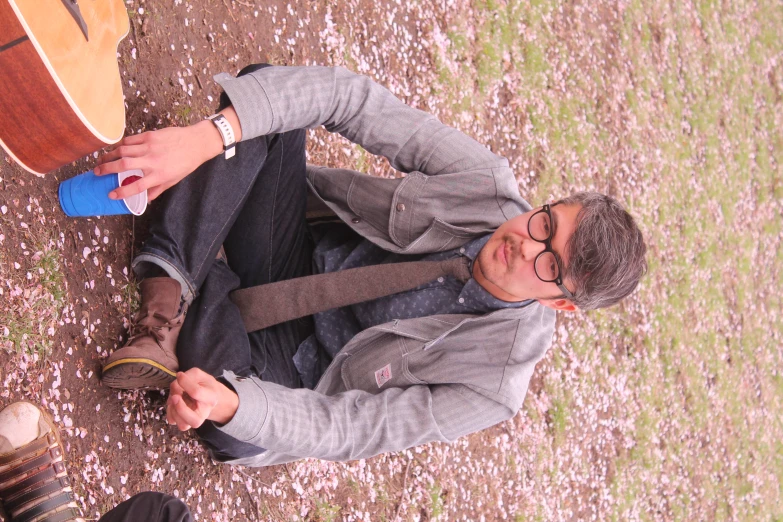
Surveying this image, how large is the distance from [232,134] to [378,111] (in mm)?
736

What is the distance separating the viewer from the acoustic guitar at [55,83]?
1784mm

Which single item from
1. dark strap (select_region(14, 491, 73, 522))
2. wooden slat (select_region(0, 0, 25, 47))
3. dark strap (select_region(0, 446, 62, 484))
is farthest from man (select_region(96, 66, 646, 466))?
wooden slat (select_region(0, 0, 25, 47))

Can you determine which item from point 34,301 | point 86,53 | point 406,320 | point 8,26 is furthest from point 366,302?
point 8,26

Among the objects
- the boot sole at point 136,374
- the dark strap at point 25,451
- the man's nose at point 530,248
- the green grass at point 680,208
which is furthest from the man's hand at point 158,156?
the green grass at point 680,208

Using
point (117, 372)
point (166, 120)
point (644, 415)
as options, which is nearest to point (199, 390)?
point (117, 372)

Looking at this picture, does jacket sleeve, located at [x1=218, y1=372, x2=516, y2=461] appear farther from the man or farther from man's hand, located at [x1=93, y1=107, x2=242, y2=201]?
man's hand, located at [x1=93, y1=107, x2=242, y2=201]

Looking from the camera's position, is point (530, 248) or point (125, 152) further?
point (530, 248)

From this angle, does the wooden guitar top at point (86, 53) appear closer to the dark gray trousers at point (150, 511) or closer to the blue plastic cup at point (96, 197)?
the blue plastic cup at point (96, 197)

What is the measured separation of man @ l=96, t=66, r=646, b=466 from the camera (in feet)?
8.61

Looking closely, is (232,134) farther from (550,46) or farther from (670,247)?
(670,247)

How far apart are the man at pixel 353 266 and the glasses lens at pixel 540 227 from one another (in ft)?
0.04

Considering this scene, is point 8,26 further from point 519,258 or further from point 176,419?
point 519,258

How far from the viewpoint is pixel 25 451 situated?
243 centimetres

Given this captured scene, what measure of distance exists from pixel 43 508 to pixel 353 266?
1.67 m
